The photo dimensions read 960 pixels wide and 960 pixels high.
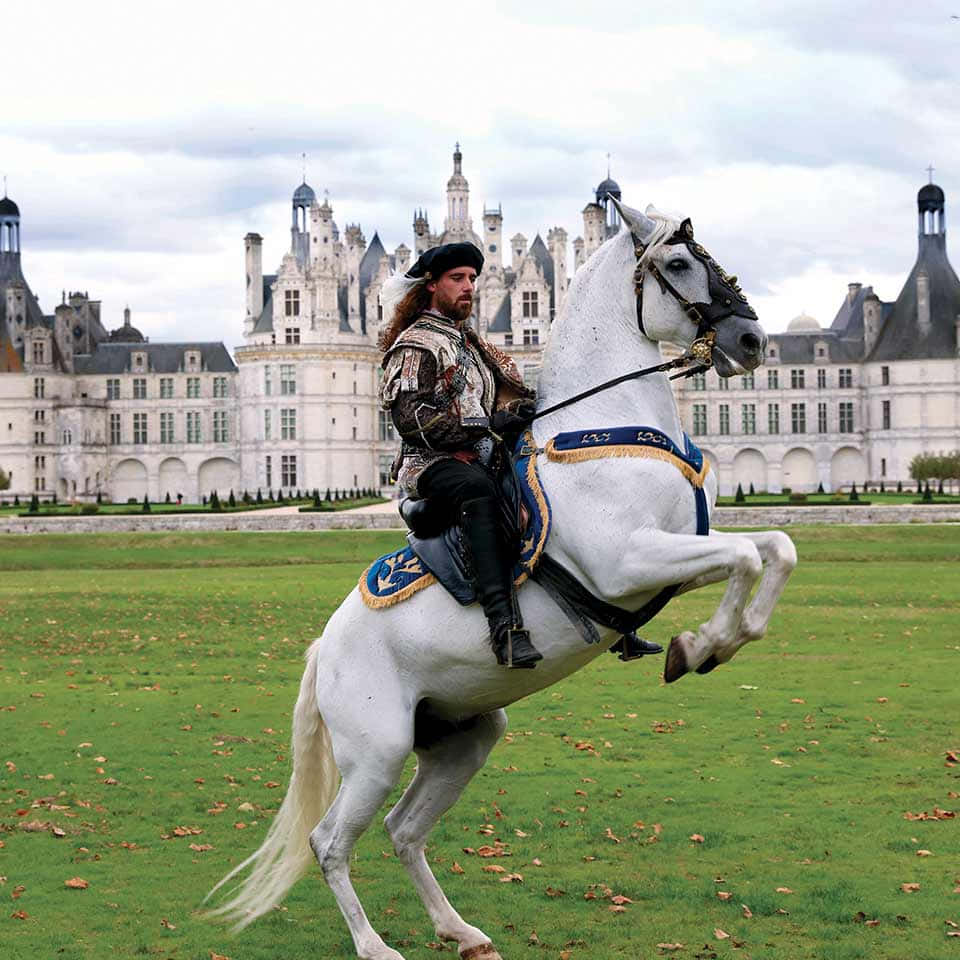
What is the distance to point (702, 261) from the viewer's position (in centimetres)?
500

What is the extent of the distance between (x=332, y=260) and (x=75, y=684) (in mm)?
60526

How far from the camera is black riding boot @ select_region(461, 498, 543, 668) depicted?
4895 mm

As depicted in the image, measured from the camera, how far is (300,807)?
5.55 m

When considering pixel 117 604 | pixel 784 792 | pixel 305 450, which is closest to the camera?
pixel 784 792

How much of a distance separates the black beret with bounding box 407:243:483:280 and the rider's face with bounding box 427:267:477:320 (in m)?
0.02

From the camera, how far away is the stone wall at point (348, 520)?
3328cm

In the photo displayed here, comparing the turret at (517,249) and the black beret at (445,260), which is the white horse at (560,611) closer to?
the black beret at (445,260)

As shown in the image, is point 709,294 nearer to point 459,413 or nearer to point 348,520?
point 459,413

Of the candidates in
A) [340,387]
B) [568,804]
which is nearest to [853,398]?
[340,387]

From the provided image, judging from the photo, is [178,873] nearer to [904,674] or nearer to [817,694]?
[817,694]

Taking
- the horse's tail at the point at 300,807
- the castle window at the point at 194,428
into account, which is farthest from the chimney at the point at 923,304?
the horse's tail at the point at 300,807

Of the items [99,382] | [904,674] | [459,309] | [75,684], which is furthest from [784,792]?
[99,382]

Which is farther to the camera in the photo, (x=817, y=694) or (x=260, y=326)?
(x=260, y=326)

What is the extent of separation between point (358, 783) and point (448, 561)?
87 centimetres
